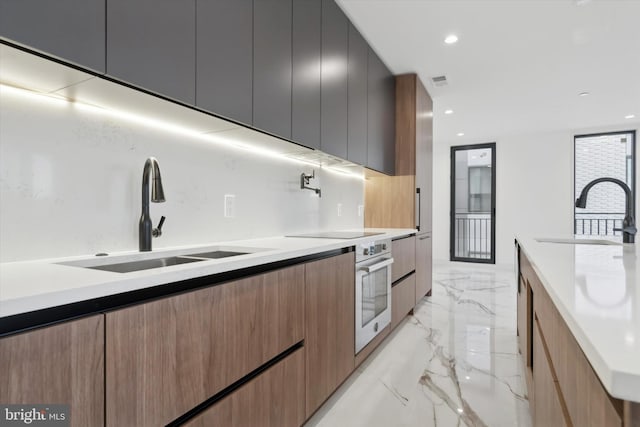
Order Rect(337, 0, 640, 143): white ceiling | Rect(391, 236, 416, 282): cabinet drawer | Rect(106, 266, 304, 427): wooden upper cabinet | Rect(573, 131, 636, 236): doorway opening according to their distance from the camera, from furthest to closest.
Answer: Rect(573, 131, 636, 236): doorway opening < Rect(391, 236, 416, 282): cabinet drawer < Rect(337, 0, 640, 143): white ceiling < Rect(106, 266, 304, 427): wooden upper cabinet

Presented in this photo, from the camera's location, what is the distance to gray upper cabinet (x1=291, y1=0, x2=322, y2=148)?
197cm

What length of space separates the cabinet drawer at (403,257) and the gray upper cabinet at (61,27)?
7.57 feet

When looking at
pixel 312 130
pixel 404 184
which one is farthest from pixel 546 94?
pixel 312 130

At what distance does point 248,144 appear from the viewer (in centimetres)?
201

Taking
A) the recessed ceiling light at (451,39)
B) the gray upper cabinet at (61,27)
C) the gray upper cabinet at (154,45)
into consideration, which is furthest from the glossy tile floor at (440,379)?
the recessed ceiling light at (451,39)

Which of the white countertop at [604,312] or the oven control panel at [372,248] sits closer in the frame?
the white countertop at [604,312]

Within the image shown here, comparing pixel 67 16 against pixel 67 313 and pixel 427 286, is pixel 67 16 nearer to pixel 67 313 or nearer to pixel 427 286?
pixel 67 313

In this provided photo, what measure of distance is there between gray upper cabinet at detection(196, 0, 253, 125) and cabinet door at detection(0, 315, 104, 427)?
3.03ft

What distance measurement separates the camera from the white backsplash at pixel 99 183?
1.10 metres

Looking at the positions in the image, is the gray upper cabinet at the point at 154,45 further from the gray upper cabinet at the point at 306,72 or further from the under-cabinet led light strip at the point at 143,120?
the gray upper cabinet at the point at 306,72

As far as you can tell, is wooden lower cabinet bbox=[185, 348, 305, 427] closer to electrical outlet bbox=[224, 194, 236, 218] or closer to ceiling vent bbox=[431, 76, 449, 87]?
electrical outlet bbox=[224, 194, 236, 218]

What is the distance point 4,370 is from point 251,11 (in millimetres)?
1598

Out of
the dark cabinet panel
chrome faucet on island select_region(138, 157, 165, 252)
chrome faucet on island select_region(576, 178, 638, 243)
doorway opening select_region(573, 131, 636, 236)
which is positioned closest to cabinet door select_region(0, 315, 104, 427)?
chrome faucet on island select_region(138, 157, 165, 252)

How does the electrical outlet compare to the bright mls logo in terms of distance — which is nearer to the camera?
the bright mls logo
